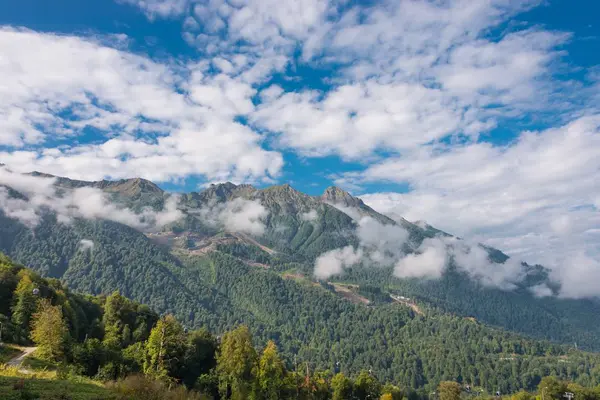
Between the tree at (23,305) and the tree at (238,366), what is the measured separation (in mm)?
37669

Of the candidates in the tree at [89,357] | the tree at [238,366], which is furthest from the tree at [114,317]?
the tree at [89,357]

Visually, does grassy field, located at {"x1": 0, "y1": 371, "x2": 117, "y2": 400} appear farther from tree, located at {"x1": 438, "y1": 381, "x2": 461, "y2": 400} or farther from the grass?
tree, located at {"x1": 438, "y1": 381, "x2": 461, "y2": 400}

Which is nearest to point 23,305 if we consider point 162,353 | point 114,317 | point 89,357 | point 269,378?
point 114,317

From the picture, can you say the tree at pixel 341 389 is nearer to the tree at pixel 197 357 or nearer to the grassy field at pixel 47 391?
the tree at pixel 197 357

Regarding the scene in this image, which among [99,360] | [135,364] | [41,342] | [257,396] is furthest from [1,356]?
[257,396]

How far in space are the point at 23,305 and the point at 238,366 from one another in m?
42.6

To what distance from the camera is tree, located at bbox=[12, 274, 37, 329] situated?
75.8 meters

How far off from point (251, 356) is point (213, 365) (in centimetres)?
2477

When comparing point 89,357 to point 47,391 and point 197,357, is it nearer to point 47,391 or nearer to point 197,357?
point 47,391

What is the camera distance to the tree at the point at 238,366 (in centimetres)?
7612

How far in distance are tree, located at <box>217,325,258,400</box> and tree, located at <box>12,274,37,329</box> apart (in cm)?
3767

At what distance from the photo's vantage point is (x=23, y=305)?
7794 cm

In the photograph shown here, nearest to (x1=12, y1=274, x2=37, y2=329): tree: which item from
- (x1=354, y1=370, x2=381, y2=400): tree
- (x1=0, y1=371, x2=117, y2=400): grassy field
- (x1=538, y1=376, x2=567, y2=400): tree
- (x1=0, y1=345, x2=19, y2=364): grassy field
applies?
(x1=0, y1=345, x2=19, y2=364): grassy field

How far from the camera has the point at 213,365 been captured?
9881 centimetres
